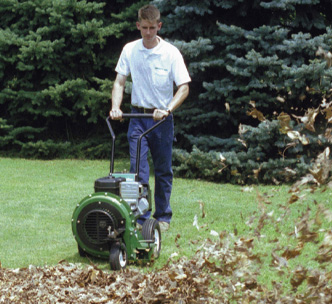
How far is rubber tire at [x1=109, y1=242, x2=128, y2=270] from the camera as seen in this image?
4.29m

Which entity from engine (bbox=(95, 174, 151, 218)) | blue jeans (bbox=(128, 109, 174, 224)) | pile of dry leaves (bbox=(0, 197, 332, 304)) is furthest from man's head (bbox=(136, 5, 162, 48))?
pile of dry leaves (bbox=(0, 197, 332, 304))

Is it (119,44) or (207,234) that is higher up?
(119,44)

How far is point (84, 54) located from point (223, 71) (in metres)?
3.10

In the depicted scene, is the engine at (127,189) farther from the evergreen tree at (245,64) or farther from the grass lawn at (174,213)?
the evergreen tree at (245,64)

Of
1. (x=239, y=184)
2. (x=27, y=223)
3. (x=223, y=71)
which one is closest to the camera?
(x=27, y=223)

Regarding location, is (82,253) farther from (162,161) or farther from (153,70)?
(153,70)

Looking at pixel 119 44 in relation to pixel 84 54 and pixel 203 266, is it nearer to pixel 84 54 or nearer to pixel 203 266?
pixel 84 54

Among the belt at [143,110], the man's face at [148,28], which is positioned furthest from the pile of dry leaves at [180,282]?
the man's face at [148,28]

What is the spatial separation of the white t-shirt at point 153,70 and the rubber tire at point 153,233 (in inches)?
45.7

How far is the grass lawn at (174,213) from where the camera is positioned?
481 centimetres

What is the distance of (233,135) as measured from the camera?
8789mm

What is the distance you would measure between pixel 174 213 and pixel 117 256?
235 cm

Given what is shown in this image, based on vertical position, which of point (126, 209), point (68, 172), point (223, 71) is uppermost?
point (223, 71)

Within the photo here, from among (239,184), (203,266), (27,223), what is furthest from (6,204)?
(203,266)
